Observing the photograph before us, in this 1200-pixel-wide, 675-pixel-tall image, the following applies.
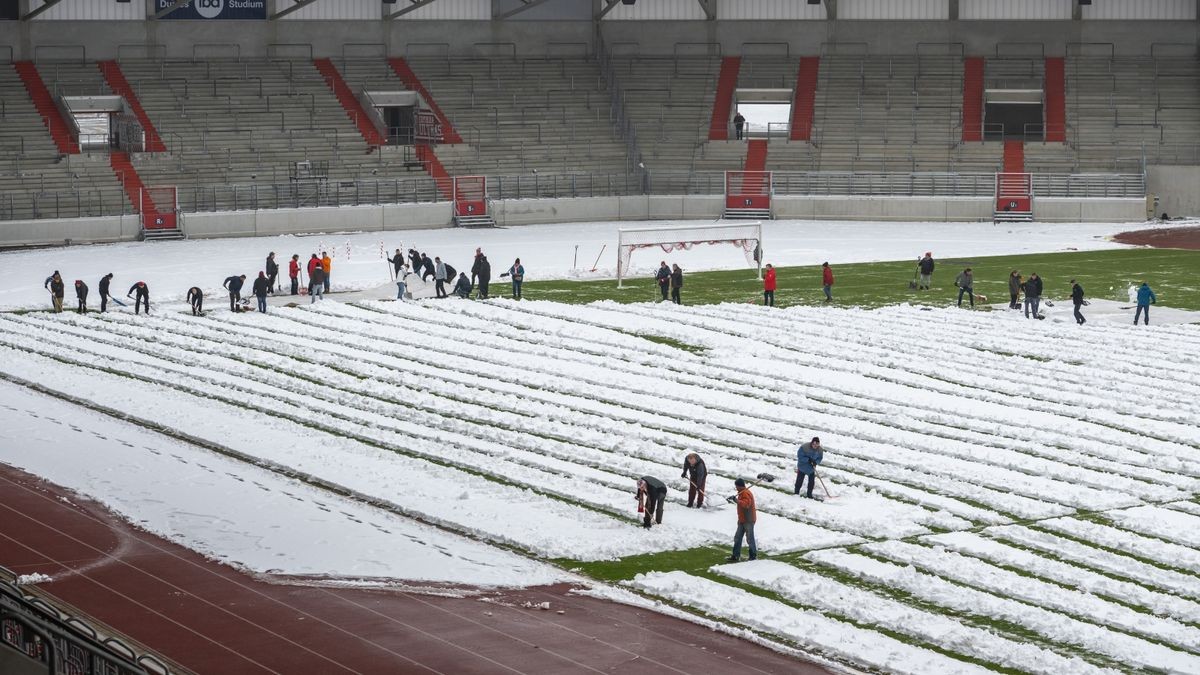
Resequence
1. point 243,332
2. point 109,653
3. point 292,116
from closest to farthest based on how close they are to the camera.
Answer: point 109,653, point 243,332, point 292,116

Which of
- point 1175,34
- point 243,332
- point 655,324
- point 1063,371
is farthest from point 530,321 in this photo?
point 1175,34

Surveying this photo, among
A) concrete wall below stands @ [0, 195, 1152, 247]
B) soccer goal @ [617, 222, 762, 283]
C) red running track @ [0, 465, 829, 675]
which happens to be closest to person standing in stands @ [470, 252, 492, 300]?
soccer goal @ [617, 222, 762, 283]

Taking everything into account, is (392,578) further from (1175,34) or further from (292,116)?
(1175,34)

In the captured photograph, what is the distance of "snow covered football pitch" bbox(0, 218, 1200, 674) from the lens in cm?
2338

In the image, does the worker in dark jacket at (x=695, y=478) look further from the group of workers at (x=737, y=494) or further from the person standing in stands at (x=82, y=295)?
the person standing in stands at (x=82, y=295)

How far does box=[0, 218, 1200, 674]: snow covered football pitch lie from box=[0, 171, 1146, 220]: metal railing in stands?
1959 centimetres

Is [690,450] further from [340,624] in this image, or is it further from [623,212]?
[623,212]

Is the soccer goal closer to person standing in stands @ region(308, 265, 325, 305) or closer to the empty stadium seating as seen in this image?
person standing in stands @ region(308, 265, 325, 305)

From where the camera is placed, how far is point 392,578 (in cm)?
2422

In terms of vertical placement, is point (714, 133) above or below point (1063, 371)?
above

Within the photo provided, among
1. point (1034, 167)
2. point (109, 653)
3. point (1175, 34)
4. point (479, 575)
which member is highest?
point (1175, 34)

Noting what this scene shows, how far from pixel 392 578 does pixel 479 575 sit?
50.0 inches

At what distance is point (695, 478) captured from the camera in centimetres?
2758

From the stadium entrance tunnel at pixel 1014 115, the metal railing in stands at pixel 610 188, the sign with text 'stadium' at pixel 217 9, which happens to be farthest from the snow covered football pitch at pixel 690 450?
the stadium entrance tunnel at pixel 1014 115
